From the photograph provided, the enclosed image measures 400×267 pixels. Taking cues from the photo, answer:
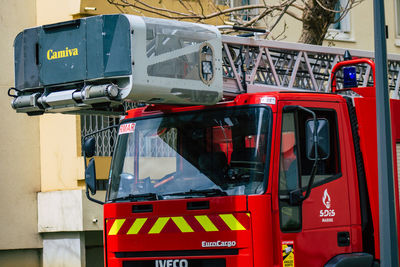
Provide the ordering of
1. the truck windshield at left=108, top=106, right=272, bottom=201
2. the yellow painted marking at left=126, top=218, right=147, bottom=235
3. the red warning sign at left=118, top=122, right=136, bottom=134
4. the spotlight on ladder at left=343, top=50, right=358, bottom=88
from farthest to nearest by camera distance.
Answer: the spotlight on ladder at left=343, top=50, right=358, bottom=88, the red warning sign at left=118, top=122, right=136, bottom=134, the yellow painted marking at left=126, top=218, right=147, bottom=235, the truck windshield at left=108, top=106, right=272, bottom=201

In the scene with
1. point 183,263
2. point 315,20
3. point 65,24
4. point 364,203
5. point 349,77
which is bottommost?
point 183,263

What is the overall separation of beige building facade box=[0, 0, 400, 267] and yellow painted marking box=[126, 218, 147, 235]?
7.02m

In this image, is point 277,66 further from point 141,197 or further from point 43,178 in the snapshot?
point 43,178

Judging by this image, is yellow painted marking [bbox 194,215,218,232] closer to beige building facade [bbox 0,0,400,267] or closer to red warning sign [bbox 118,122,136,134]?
red warning sign [bbox 118,122,136,134]

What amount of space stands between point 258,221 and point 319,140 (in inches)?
37.3

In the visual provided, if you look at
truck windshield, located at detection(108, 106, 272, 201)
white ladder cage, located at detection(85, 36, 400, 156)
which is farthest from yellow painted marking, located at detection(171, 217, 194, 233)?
white ladder cage, located at detection(85, 36, 400, 156)

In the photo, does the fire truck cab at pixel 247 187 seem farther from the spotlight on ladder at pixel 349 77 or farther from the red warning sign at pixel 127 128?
the spotlight on ladder at pixel 349 77

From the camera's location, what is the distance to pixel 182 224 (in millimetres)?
8125

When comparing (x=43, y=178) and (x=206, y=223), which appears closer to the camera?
(x=206, y=223)

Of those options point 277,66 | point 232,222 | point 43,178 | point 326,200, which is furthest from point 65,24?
point 43,178

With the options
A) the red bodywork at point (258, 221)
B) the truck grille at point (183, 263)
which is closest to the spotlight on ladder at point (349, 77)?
the red bodywork at point (258, 221)

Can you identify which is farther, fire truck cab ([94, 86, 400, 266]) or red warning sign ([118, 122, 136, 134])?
red warning sign ([118, 122, 136, 134])

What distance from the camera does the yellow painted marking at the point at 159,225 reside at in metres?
8.22

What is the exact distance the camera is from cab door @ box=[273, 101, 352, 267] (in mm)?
7910
